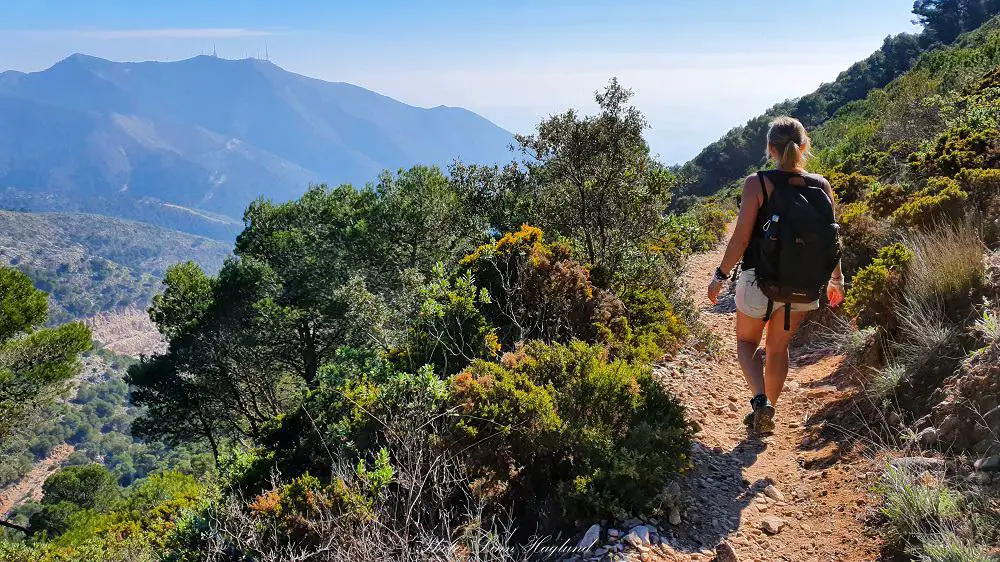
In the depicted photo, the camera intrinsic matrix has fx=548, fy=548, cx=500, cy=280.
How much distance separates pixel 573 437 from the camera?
3.79 meters

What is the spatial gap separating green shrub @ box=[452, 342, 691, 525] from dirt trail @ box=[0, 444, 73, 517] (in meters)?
70.7

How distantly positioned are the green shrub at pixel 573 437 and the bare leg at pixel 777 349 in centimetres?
80

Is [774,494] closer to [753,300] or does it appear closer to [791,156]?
[753,300]

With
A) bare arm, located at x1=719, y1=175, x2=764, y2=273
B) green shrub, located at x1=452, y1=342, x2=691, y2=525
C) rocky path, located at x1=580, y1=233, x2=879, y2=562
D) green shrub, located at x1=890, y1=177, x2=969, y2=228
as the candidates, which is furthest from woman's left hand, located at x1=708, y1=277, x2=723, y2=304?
green shrub, located at x1=890, y1=177, x2=969, y2=228

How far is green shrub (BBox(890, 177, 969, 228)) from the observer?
6376 mm

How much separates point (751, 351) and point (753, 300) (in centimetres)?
54

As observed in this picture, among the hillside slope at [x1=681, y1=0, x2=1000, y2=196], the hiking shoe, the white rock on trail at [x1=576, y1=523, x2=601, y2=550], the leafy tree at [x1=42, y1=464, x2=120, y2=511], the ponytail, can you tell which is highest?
the hillside slope at [x1=681, y1=0, x2=1000, y2=196]

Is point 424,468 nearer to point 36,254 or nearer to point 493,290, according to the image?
point 493,290

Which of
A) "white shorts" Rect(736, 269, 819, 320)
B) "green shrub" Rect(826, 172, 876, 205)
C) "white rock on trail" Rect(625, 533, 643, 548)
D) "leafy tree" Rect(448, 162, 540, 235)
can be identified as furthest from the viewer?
"leafy tree" Rect(448, 162, 540, 235)

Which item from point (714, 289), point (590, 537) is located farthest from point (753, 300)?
point (590, 537)

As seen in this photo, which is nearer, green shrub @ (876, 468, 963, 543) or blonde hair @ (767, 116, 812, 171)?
green shrub @ (876, 468, 963, 543)

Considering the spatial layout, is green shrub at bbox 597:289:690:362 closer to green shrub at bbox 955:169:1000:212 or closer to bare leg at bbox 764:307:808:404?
bare leg at bbox 764:307:808:404

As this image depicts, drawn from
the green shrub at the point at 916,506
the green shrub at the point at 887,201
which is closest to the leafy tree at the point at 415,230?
the green shrub at the point at 887,201

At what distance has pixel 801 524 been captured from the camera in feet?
11.3
